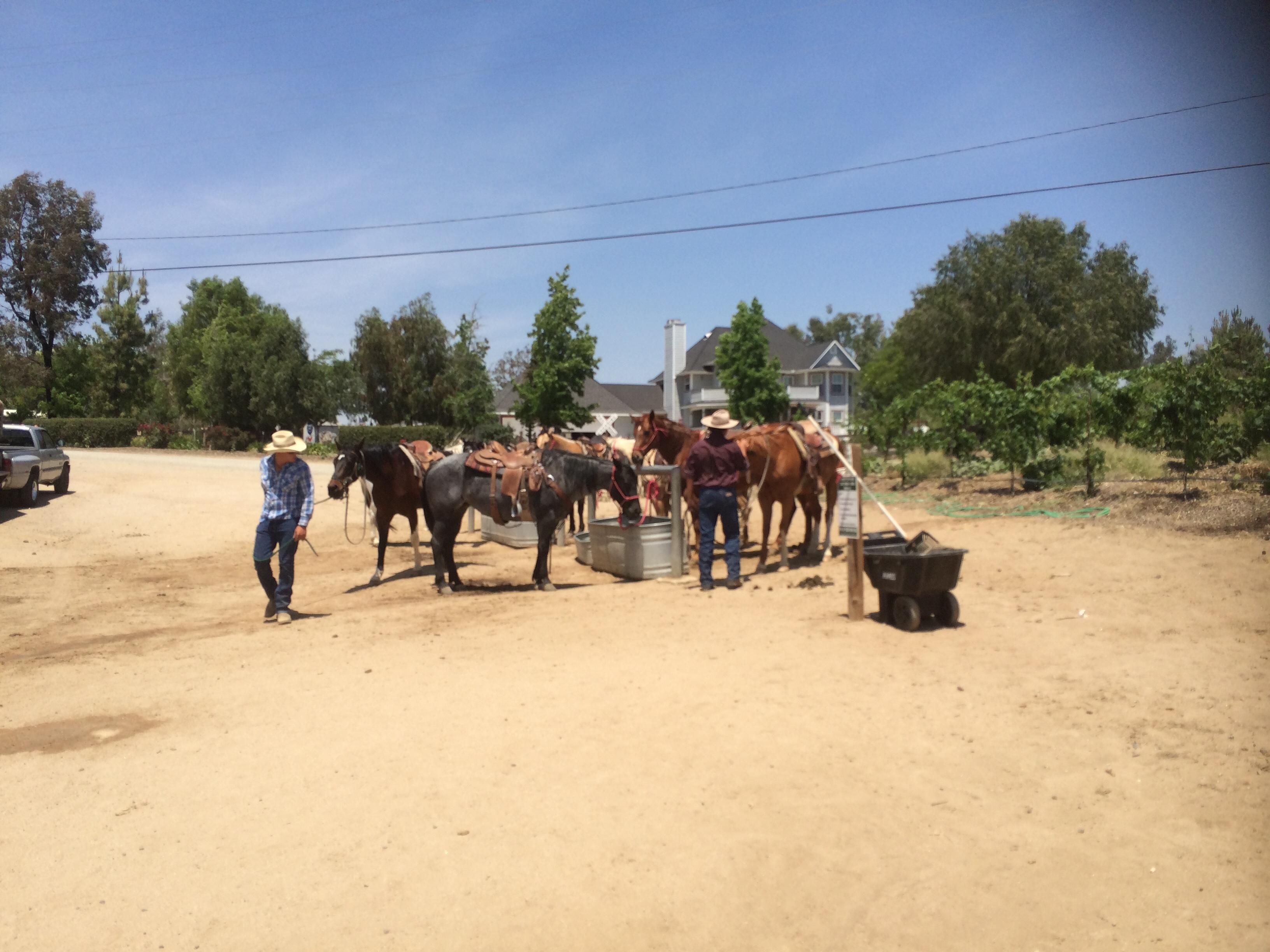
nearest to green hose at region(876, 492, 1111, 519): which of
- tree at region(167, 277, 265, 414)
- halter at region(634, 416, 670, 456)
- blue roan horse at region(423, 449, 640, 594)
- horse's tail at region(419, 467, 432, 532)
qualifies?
halter at region(634, 416, 670, 456)

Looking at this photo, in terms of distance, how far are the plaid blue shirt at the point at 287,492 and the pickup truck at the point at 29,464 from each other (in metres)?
13.6

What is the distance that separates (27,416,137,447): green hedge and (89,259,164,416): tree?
341 inches

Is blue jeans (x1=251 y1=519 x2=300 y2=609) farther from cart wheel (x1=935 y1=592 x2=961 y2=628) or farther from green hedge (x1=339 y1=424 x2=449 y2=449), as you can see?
green hedge (x1=339 y1=424 x2=449 y2=449)

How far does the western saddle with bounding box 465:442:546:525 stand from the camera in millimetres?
11148

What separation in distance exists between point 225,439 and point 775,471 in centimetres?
4446

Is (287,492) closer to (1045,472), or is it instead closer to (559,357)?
(1045,472)

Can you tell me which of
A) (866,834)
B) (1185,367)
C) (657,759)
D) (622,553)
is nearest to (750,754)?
(657,759)

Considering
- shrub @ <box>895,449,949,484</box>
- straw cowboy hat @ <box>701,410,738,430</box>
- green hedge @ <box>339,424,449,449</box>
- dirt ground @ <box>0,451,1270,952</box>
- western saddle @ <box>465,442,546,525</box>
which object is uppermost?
straw cowboy hat @ <box>701,410,738,430</box>

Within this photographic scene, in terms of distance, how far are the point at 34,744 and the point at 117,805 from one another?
1.45 meters

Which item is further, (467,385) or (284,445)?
(467,385)

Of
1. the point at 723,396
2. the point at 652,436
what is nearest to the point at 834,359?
the point at 723,396

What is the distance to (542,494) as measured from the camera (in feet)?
37.0

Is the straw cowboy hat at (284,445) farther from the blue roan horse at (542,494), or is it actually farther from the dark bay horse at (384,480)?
the blue roan horse at (542,494)

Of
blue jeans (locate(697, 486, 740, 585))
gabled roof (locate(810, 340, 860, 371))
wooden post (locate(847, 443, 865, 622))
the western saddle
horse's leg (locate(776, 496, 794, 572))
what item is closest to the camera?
wooden post (locate(847, 443, 865, 622))
